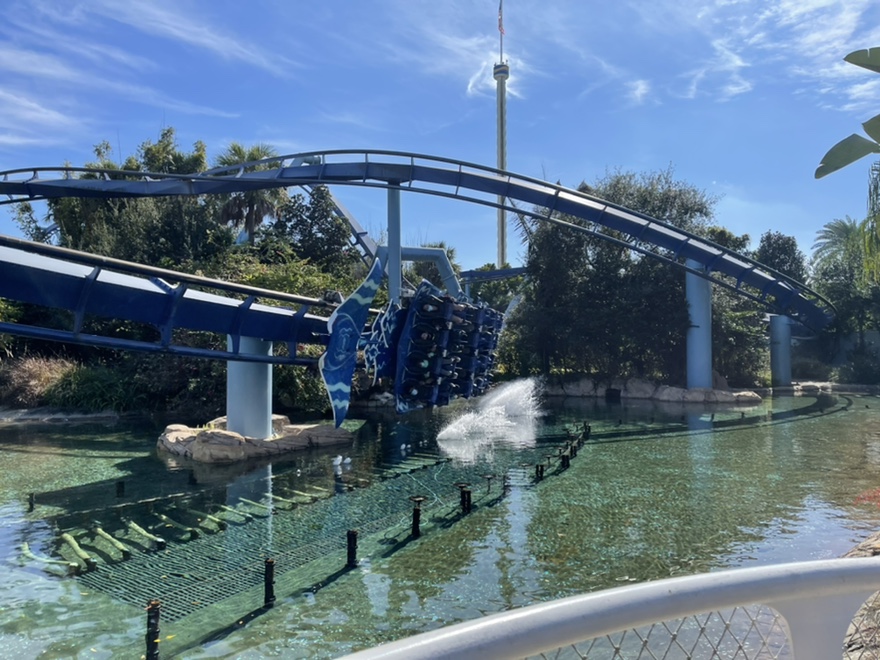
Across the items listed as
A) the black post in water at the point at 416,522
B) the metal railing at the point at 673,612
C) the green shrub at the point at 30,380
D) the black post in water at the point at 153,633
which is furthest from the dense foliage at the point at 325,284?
the metal railing at the point at 673,612

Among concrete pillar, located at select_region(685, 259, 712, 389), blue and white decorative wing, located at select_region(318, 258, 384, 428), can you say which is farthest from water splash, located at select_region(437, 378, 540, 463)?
concrete pillar, located at select_region(685, 259, 712, 389)

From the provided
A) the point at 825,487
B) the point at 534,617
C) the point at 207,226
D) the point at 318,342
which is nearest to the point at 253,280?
the point at 207,226

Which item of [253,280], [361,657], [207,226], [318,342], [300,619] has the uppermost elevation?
[207,226]

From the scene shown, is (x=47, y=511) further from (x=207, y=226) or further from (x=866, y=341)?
(x=866, y=341)

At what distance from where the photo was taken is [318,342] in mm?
14102

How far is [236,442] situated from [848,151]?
11.8 meters

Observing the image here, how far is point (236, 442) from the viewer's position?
45.3 feet

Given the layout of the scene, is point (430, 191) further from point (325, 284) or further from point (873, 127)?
point (873, 127)

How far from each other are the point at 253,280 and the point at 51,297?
501 inches

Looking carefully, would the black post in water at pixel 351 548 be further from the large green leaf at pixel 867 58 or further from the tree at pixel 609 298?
the tree at pixel 609 298

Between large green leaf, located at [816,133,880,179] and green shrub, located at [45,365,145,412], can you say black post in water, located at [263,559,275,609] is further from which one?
green shrub, located at [45,365,145,412]

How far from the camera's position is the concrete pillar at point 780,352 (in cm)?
3108

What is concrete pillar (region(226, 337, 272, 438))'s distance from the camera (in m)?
14.4

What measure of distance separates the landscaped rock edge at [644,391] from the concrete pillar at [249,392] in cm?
1696
